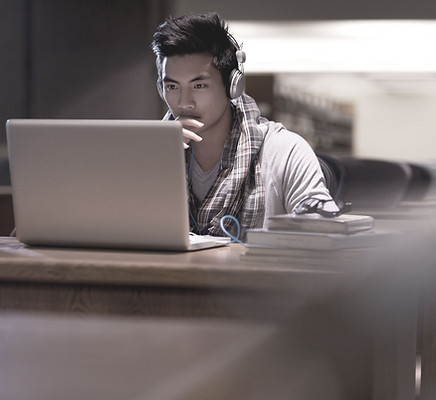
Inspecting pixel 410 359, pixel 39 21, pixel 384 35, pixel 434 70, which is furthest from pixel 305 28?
pixel 410 359

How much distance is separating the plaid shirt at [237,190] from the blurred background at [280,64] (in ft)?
9.83

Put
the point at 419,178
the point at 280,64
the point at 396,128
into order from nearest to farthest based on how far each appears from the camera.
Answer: the point at 419,178 → the point at 280,64 → the point at 396,128

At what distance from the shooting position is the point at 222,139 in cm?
172

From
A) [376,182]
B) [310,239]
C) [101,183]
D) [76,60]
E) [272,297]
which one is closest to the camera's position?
[272,297]

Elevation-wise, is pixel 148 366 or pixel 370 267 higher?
pixel 370 267

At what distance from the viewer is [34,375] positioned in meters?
0.77

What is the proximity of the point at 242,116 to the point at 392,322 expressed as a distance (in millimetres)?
1500

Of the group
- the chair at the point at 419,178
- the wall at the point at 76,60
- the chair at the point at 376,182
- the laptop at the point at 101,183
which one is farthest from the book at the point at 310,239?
the wall at the point at 76,60

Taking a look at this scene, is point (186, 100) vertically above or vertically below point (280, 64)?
below

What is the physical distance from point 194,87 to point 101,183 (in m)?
0.66

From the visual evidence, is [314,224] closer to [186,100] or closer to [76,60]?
[186,100]

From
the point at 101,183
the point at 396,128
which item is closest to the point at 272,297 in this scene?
the point at 101,183

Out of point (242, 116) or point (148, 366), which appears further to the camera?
point (242, 116)

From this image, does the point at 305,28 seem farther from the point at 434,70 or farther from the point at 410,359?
the point at 410,359
